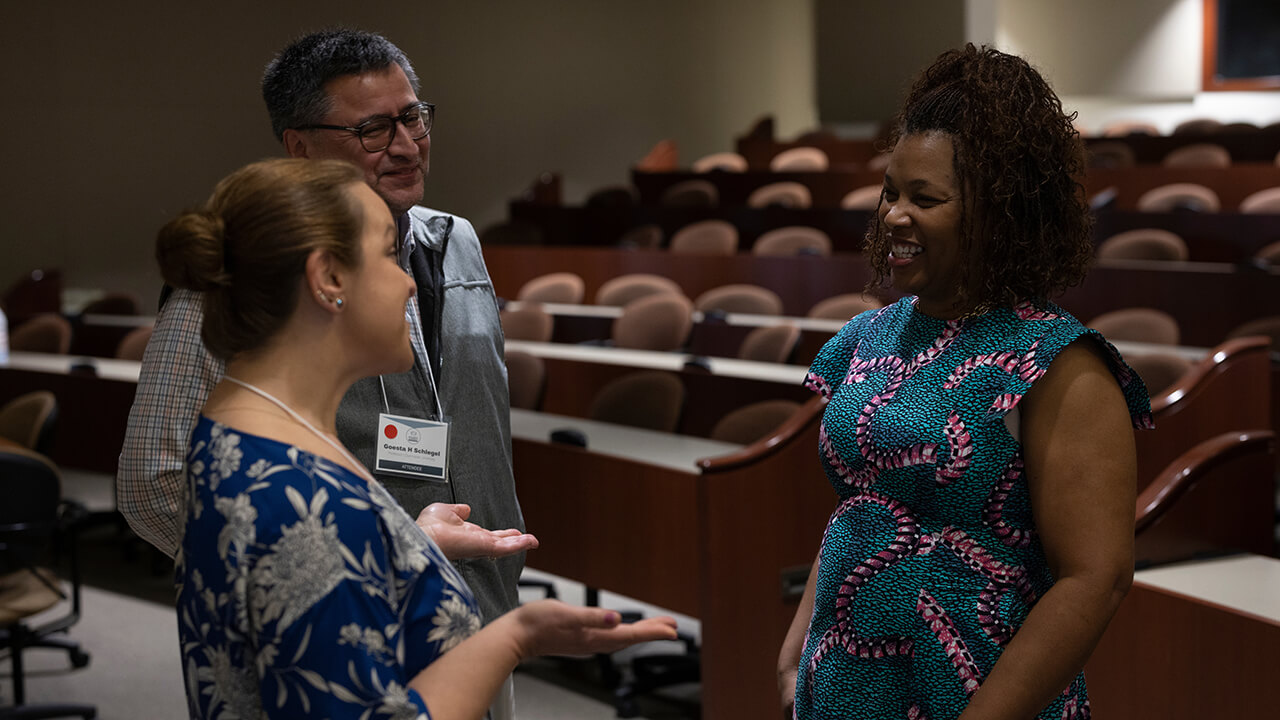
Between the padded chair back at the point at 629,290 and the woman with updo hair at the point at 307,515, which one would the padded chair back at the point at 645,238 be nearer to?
the padded chair back at the point at 629,290

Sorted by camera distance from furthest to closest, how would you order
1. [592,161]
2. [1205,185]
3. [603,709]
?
[592,161]
[1205,185]
[603,709]

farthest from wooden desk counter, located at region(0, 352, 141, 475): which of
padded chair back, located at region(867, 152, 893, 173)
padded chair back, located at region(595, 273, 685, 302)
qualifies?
padded chair back, located at region(867, 152, 893, 173)

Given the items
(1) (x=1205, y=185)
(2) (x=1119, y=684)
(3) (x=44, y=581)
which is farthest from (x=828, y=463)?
(1) (x=1205, y=185)

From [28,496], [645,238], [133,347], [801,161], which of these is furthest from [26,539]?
[801,161]

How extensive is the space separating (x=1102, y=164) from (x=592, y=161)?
559 cm

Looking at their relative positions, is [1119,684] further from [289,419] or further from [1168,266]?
[1168,266]

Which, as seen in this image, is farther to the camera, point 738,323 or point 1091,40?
point 1091,40

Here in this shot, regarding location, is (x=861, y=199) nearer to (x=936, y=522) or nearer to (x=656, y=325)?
(x=656, y=325)

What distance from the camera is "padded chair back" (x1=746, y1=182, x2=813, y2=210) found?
28.9 ft

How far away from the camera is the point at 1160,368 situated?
416cm

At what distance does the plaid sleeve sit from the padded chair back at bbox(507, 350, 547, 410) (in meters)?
3.56

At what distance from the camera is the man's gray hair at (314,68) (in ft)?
5.03

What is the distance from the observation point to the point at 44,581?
3498 millimetres

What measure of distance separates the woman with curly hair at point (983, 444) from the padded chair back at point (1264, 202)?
6664 millimetres
